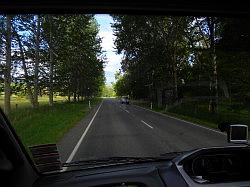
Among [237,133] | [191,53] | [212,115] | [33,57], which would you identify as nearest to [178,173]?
[237,133]

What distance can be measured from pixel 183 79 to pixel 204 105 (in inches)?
391

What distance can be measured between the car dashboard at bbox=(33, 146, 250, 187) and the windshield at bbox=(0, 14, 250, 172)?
1.13 metres

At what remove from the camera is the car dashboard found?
3.17m

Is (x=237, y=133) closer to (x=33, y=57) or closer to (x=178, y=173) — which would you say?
(x=178, y=173)

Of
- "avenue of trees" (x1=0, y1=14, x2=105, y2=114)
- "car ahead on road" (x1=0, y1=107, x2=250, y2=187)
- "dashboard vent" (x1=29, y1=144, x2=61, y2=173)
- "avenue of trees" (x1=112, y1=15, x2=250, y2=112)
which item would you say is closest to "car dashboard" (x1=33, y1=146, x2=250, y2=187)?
"car ahead on road" (x1=0, y1=107, x2=250, y2=187)

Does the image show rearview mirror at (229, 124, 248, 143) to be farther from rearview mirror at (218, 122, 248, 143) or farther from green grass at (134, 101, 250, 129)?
green grass at (134, 101, 250, 129)

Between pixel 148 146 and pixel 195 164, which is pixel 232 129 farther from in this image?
pixel 148 146

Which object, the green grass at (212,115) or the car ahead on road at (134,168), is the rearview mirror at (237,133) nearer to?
the car ahead on road at (134,168)

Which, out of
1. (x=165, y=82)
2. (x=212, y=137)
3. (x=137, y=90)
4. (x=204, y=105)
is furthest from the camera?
(x=137, y=90)

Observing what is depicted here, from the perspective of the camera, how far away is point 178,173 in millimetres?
3193

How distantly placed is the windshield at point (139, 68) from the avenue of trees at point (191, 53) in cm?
5

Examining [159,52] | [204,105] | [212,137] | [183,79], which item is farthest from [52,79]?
[212,137]

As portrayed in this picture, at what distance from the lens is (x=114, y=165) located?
12.0 ft

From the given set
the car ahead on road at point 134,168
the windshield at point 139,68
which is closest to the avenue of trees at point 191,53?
the windshield at point 139,68
